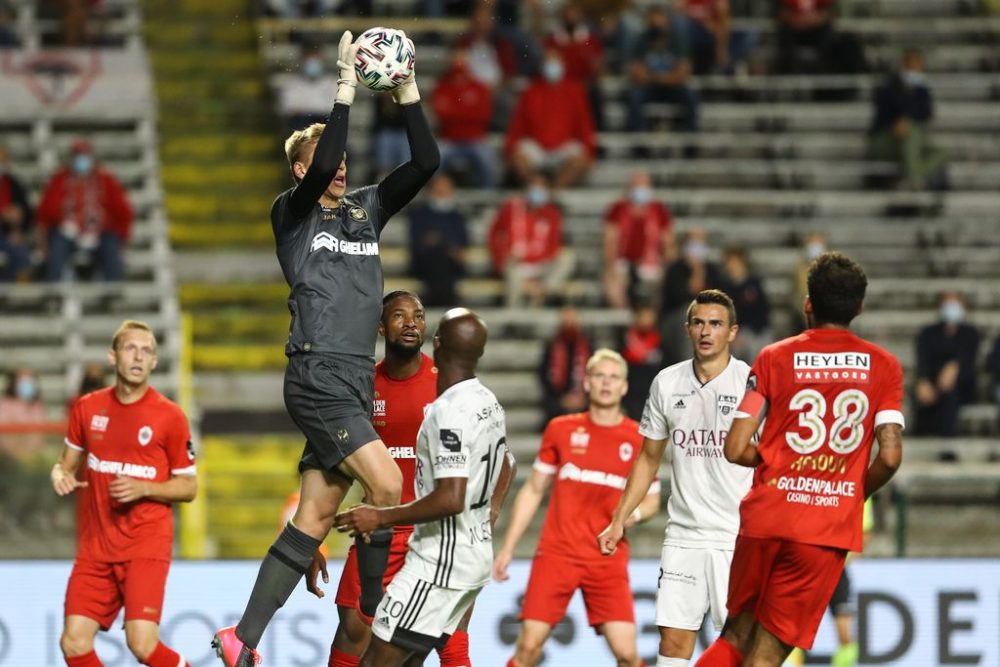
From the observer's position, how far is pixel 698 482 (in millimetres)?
9086

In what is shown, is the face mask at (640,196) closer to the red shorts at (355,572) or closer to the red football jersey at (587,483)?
the red football jersey at (587,483)

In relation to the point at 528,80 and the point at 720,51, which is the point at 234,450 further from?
the point at 720,51

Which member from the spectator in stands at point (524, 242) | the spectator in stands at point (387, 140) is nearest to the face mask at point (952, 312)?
the spectator in stands at point (524, 242)

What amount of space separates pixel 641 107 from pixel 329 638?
8.60 m

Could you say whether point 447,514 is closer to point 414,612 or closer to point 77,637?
point 414,612

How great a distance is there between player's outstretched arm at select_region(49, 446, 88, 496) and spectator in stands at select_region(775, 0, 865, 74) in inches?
482

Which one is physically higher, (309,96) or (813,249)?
(309,96)

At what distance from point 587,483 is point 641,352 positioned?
15.8 feet

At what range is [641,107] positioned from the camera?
1895 cm

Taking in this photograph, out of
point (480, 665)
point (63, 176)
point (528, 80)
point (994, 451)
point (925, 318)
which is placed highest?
point (528, 80)

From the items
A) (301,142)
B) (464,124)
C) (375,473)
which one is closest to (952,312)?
(464,124)

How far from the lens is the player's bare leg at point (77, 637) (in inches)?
380

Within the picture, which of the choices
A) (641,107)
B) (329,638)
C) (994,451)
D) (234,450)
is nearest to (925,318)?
(994,451)

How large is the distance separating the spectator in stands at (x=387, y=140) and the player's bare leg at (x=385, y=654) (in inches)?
411
